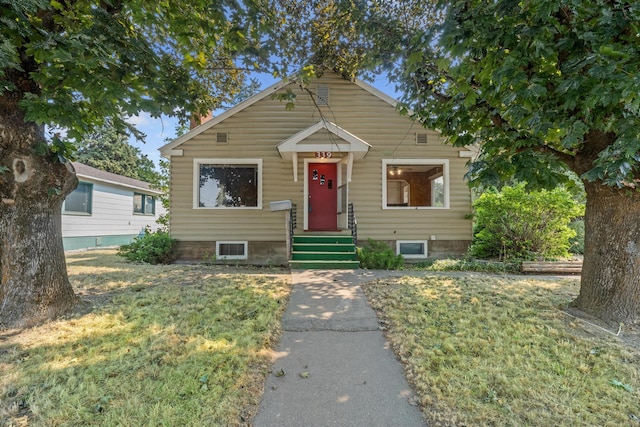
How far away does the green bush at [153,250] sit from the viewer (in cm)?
786

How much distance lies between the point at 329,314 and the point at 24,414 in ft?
9.67

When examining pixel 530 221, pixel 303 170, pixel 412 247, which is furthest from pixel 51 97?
pixel 530 221

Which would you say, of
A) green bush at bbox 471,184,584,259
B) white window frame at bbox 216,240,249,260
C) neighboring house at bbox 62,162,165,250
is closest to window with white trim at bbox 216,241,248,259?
white window frame at bbox 216,240,249,260

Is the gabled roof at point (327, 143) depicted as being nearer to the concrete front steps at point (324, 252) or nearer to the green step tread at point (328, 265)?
the concrete front steps at point (324, 252)

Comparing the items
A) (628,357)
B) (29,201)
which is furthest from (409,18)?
(29,201)

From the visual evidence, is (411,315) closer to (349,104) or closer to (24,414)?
(24,414)

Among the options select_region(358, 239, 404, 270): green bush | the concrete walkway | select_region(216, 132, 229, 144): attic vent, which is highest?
select_region(216, 132, 229, 144): attic vent

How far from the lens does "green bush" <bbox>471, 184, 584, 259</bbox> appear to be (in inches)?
289

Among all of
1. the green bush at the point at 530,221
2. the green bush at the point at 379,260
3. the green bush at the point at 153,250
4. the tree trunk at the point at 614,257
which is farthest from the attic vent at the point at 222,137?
the tree trunk at the point at 614,257

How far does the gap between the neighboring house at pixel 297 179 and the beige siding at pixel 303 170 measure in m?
0.03

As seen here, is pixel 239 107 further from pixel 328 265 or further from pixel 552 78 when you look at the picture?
pixel 552 78

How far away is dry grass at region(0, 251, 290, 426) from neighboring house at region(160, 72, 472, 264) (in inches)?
153

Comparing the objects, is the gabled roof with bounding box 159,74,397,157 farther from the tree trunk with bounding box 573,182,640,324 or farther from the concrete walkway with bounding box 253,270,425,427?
the concrete walkway with bounding box 253,270,425,427

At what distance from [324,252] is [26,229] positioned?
18.0 feet
